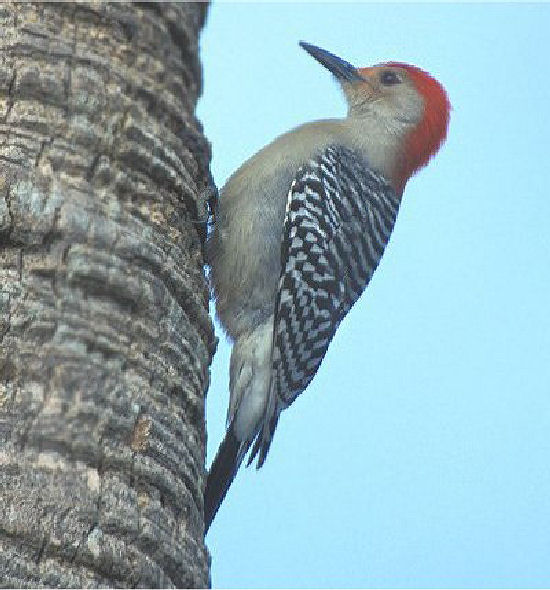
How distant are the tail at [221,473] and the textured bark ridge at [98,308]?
2.71 feet

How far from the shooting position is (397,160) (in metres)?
5.49

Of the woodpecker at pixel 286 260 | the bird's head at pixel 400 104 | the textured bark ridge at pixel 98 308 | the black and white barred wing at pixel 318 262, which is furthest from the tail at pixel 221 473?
the bird's head at pixel 400 104

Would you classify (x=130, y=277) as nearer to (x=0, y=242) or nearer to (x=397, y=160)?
(x=0, y=242)

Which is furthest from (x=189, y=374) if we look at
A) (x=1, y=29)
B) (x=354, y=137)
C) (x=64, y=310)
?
(x=354, y=137)

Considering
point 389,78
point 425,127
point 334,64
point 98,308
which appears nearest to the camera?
point 98,308

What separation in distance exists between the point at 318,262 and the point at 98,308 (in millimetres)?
1993

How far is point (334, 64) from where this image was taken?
19.6ft

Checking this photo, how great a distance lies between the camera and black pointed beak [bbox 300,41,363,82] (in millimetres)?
5906

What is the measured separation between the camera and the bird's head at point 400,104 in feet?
18.3

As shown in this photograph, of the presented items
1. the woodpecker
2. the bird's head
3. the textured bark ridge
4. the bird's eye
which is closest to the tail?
the woodpecker

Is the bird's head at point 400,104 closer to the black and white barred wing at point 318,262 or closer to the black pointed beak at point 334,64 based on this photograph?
the black pointed beak at point 334,64

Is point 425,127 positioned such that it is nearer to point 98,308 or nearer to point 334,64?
point 334,64

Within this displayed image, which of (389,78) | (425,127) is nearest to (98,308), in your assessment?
(425,127)

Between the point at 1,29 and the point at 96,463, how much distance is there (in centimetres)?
129
